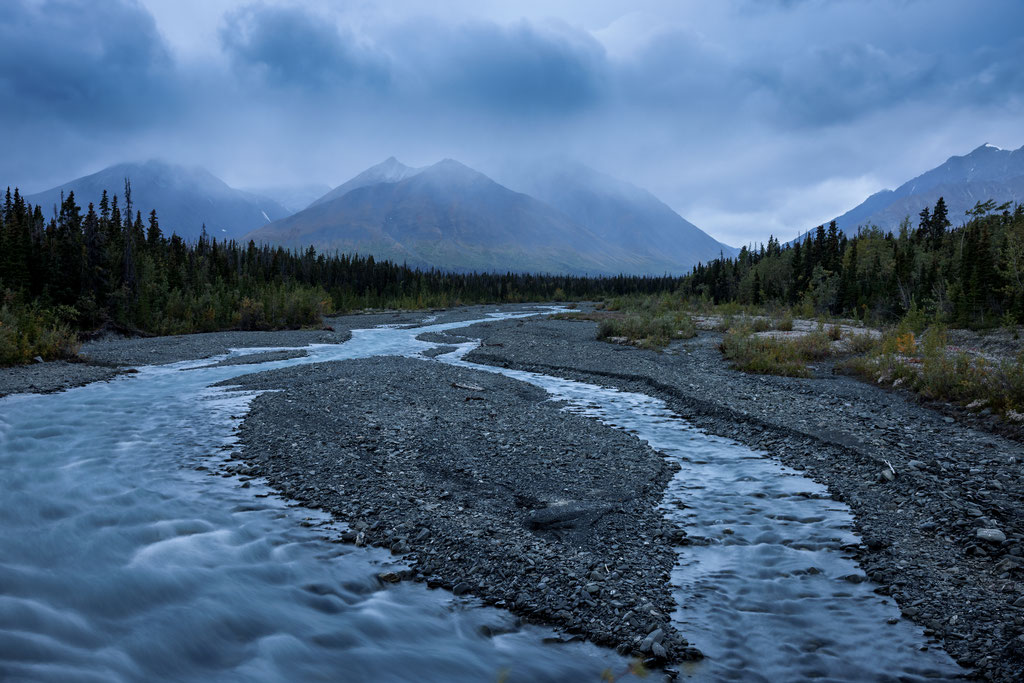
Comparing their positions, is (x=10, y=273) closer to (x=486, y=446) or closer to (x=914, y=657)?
(x=486, y=446)

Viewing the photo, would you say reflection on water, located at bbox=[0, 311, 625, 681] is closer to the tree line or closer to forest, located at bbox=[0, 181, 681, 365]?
forest, located at bbox=[0, 181, 681, 365]

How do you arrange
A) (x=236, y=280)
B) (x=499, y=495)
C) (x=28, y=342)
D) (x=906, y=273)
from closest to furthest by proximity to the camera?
(x=499, y=495), (x=28, y=342), (x=906, y=273), (x=236, y=280)

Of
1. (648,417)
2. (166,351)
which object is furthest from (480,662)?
(166,351)

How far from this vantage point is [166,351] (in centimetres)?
2488

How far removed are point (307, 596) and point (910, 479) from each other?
27.2ft

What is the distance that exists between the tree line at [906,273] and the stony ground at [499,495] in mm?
27251

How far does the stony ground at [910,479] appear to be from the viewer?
15.2ft

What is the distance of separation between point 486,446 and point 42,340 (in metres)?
20.0

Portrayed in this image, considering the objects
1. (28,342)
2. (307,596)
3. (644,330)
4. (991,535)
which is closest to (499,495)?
(307,596)

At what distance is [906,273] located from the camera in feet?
129

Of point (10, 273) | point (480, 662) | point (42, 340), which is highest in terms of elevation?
point (10, 273)

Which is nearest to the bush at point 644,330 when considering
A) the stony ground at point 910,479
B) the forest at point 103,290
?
the stony ground at point 910,479

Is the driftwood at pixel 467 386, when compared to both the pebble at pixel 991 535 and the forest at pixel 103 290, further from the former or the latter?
the forest at pixel 103 290

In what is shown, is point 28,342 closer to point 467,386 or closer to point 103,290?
point 467,386
